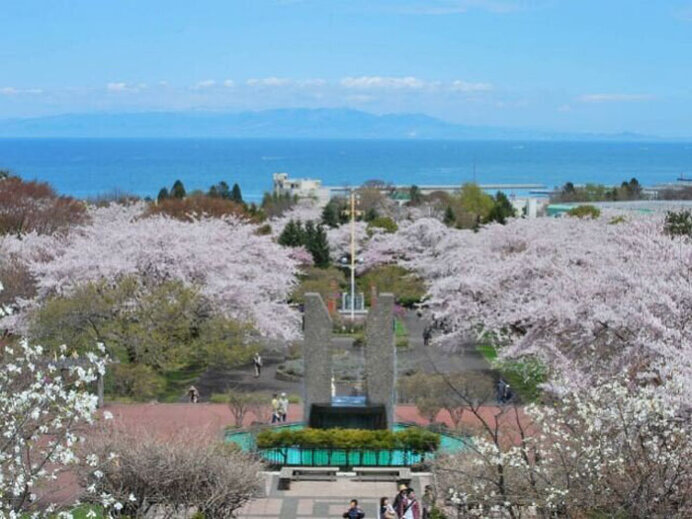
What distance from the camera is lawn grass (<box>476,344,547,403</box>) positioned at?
96.9 feet

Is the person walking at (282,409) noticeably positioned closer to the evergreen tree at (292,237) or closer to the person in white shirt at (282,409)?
the person in white shirt at (282,409)

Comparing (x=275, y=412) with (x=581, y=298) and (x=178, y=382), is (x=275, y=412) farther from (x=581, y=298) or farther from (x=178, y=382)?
(x=581, y=298)

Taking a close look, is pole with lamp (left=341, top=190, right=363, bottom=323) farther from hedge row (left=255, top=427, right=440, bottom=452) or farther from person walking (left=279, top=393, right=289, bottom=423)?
hedge row (left=255, top=427, right=440, bottom=452)

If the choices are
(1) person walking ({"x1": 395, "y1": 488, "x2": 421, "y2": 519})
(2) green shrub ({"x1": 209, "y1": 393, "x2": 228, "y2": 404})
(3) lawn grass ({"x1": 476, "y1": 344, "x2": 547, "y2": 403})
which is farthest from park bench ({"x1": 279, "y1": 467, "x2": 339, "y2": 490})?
(2) green shrub ({"x1": 209, "y1": 393, "x2": 228, "y2": 404})

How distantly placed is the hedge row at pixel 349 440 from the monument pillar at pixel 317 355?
6.85ft

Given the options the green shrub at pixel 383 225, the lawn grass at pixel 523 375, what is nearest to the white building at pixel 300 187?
the green shrub at pixel 383 225

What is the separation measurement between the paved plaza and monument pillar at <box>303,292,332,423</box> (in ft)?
9.77

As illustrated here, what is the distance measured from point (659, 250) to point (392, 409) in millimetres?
7851

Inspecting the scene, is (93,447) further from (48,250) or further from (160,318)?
(48,250)

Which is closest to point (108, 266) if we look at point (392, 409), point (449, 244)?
point (392, 409)

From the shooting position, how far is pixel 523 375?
32.5 metres

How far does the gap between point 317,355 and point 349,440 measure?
2780 mm

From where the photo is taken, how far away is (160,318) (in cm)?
3000

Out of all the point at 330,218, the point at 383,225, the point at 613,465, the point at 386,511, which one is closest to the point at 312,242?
the point at 383,225
